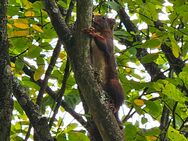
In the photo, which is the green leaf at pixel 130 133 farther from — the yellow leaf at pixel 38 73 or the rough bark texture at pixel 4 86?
the rough bark texture at pixel 4 86

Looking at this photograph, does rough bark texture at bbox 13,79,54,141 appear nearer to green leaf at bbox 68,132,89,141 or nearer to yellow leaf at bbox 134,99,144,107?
green leaf at bbox 68,132,89,141

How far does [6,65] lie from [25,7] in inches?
60.2

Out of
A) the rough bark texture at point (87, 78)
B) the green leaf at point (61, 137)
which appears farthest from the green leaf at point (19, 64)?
the rough bark texture at point (87, 78)

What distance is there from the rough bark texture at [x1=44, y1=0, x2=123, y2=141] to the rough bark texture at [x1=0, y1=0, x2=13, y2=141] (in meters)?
0.41

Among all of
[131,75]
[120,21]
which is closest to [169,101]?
[131,75]

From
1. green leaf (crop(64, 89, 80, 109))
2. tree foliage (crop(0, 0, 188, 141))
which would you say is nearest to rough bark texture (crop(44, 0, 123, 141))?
tree foliage (crop(0, 0, 188, 141))

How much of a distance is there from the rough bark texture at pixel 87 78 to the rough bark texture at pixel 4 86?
41 centimetres

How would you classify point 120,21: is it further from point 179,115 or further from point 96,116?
point 96,116

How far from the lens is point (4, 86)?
2.04 meters

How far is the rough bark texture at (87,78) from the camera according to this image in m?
2.30

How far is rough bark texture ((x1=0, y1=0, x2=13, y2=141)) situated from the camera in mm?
1966

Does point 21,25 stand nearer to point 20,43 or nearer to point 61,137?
point 20,43

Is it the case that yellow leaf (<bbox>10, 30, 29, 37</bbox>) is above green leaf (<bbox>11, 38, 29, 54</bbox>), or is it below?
above

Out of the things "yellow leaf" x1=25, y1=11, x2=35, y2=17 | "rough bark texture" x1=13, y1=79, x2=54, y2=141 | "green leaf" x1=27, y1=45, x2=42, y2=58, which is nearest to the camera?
"rough bark texture" x1=13, y1=79, x2=54, y2=141
